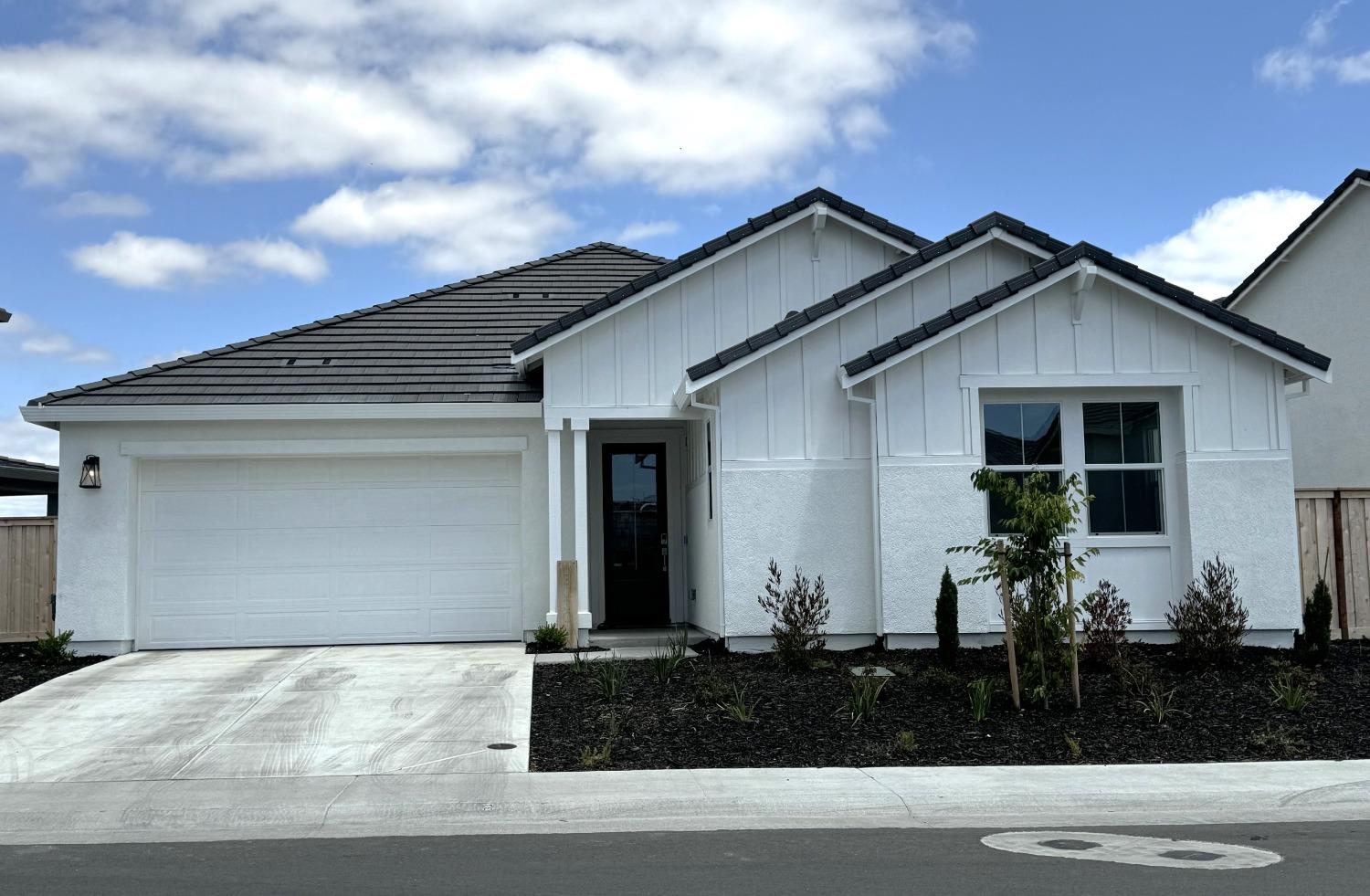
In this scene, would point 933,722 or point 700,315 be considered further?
point 700,315

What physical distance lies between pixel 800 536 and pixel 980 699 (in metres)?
3.40

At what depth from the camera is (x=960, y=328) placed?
12297mm

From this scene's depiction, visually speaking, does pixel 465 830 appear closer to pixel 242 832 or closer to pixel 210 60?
pixel 242 832

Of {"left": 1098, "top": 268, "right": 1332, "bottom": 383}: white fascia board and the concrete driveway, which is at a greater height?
{"left": 1098, "top": 268, "right": 1332, "bottom": 383}: white fascia board

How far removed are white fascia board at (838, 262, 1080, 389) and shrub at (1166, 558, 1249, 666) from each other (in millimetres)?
3227

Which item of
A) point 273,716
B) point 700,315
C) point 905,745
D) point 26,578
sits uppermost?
point 700,315

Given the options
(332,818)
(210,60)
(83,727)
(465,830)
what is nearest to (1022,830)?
(465,830)

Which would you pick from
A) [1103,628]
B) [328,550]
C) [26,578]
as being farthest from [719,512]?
[26,578]

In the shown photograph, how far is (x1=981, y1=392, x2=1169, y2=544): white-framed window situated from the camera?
1251 cm

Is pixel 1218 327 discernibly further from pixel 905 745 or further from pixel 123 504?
pixel 123 504

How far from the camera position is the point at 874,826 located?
7.00 meters

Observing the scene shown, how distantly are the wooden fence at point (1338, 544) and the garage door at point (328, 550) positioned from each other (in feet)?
30.2

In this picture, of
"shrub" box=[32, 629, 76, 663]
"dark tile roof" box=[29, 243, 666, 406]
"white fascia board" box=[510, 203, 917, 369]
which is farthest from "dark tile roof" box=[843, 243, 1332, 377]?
"shrub" box=[32, 629, 76, 663]

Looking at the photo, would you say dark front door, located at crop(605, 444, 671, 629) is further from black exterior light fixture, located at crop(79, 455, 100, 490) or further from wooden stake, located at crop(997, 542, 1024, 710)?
wooden stake, located at crop(997, 542, 1024, 710)
